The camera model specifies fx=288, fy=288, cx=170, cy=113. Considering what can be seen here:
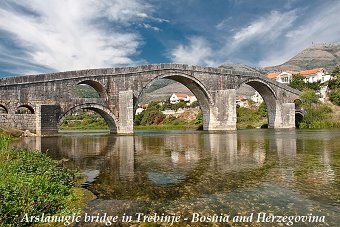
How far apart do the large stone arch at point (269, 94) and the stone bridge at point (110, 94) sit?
3052 millimetres

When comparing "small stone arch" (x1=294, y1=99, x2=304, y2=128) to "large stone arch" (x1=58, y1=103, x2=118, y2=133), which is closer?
"large stone arch" (x1=58, y1=103, x2=118, y2=133)

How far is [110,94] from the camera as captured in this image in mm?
30719

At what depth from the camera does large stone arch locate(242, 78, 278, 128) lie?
148 feet

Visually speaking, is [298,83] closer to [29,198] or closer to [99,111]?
[99,111]

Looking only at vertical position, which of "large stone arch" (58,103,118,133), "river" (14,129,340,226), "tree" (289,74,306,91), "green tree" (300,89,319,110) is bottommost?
"river" (14,129,340,226)

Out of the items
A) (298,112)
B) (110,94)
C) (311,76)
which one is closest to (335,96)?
(298,112)

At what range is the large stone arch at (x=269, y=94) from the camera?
45000 millimetres

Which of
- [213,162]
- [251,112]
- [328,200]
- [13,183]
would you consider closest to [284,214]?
[328,200]

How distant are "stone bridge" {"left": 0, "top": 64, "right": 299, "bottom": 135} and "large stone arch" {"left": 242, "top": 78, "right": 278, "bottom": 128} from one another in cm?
305

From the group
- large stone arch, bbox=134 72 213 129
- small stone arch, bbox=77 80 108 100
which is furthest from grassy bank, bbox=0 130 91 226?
large stone arch, bbox=134 72 213 129

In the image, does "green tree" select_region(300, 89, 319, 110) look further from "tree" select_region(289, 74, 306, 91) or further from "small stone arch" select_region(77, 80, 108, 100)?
"small stone arch" select_region(77, 80, 108, 100)

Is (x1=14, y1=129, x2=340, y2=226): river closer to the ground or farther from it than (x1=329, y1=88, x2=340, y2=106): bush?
closer to the ground

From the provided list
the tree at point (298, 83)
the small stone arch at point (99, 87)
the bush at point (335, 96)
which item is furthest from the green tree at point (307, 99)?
Answer: the small stone arch at point (99, 87)

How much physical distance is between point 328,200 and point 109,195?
4302mm
